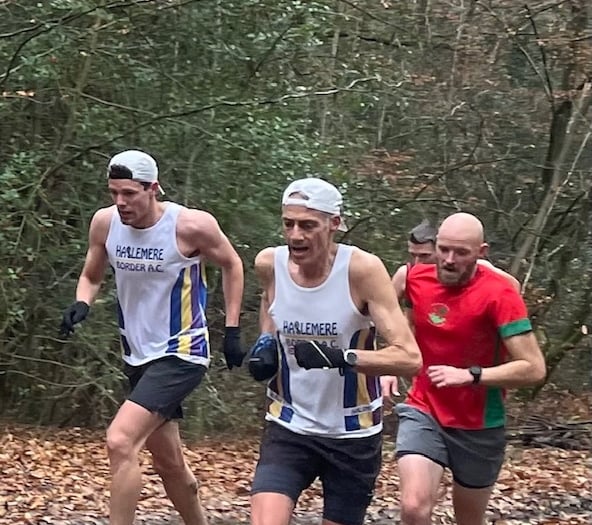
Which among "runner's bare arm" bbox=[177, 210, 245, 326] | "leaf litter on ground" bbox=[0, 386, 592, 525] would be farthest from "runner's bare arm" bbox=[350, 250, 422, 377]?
"leaf litter on ground" bbox=[0, 386, 592, 525]

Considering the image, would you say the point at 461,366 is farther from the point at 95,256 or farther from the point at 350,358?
the point at 95,256

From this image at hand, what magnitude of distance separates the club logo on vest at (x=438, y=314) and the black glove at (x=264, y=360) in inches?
38.9

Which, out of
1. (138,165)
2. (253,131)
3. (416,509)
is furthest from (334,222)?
(253,131)

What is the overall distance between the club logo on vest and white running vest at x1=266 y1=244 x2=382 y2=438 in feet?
2.40

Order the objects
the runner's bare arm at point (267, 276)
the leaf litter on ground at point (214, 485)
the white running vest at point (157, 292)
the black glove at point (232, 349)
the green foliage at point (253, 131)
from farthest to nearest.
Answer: the green foliage at point (253, 131) → the leaf litter on ground at point (214, 485) → the black glove at point (232, 349) → the white running vest at point (157, 292) → the runner's bare arm at point (267, 276)

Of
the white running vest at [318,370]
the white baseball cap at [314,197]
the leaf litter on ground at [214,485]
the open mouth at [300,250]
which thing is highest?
the white baseball cap at [314,197]

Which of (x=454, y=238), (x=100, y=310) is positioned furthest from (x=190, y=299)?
(x=100, y=310)

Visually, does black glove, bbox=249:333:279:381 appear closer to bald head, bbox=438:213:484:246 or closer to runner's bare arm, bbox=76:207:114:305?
bald head, bbox=438:213:484:246

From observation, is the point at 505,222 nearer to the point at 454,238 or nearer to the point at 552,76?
the point at 552,76

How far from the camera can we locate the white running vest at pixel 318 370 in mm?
4367

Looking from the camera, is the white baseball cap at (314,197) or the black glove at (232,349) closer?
the white baseball cap at (314,197)

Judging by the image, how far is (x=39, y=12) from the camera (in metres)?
9.35

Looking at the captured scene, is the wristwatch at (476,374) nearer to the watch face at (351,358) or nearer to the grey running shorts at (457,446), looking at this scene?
the grey running shorts at (457,446)

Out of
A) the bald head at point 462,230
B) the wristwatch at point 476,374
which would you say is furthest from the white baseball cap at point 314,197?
the wristwatch at point 476,374
